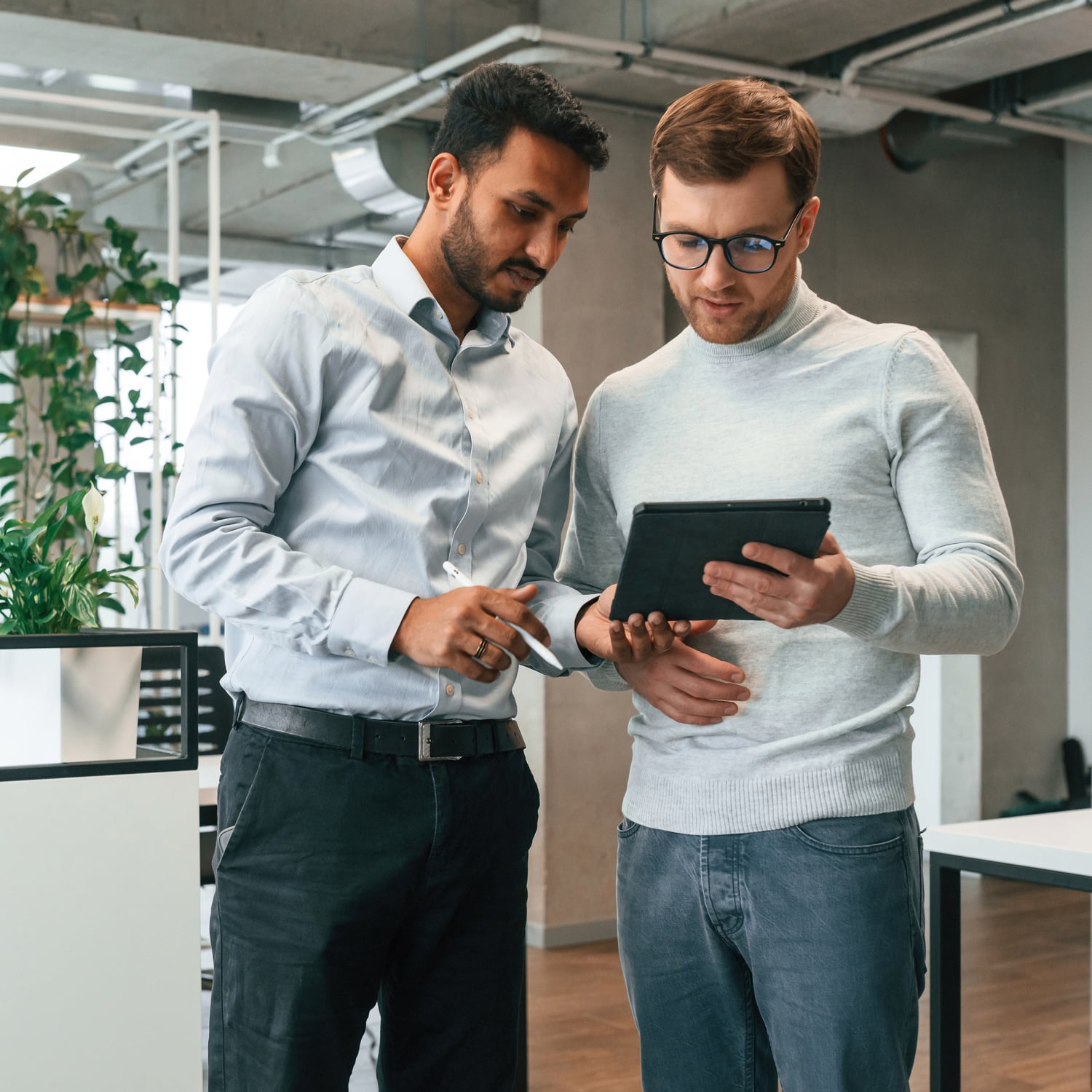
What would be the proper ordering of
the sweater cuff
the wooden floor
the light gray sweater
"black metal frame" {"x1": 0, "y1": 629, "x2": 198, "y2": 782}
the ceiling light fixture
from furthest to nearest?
the ceiling light fixture
the wooden floor
"black metal frame" {"x1": 0, "y1": 629, "x2": 198, "y2": 782}
the light gray sweater
the sweater cuff

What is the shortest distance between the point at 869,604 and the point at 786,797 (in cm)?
25

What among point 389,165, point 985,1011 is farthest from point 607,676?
point 389,165

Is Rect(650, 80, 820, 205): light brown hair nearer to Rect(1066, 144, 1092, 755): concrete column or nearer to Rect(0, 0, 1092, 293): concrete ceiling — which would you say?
Rect(0, 0, 1092, 293): concrete ceiling

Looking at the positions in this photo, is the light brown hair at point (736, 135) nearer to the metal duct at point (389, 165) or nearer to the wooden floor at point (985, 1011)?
the wooden floor at point (985, 1011)

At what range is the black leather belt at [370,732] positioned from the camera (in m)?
1.60

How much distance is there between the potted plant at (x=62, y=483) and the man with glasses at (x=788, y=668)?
1159mm

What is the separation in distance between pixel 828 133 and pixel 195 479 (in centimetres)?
432

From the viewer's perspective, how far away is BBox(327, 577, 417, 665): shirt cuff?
4.93ft

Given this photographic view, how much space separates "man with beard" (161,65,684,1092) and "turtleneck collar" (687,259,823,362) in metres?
0.25

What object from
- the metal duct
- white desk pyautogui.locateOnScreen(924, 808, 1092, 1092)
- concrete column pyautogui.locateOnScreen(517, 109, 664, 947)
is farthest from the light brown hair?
the metal duct

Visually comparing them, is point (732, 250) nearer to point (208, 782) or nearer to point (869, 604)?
point (869, 604)

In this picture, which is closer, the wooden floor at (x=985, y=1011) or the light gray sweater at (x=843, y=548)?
the light gray sweater at (x=843, y=548)

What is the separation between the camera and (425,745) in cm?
162

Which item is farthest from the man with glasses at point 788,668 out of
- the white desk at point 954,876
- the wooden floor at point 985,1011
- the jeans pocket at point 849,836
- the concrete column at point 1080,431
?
the concrete column at point 1080,431
